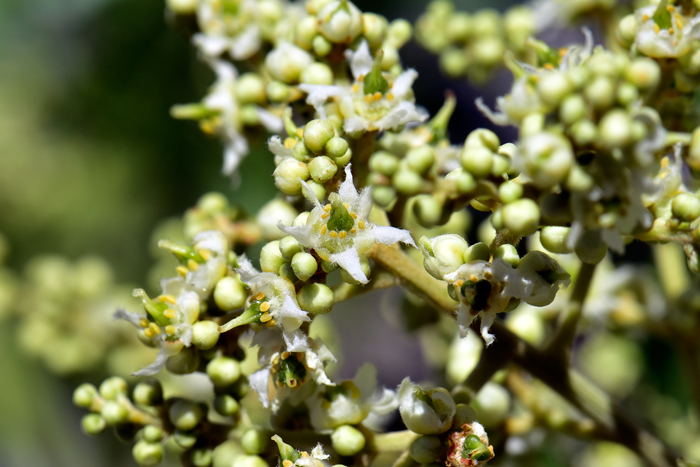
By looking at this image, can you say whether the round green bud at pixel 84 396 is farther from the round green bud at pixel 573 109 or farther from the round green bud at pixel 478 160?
the round green bud at pixel 573 109

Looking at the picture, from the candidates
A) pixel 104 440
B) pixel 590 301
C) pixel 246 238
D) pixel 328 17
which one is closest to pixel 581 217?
pixel 328 17

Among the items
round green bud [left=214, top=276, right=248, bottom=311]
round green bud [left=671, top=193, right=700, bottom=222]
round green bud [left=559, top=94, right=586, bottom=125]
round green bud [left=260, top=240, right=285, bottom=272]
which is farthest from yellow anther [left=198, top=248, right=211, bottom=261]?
round green bud [left=671, top=193, right=700, bottom=222]

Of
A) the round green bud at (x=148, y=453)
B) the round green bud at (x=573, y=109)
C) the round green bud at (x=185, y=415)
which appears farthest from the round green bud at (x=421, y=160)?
the round green bud at (x=148, y=453)

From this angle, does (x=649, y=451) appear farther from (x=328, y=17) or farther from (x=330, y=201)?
(x=328, y=17)

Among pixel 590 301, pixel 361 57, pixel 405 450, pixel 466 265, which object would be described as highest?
pixel 361 57

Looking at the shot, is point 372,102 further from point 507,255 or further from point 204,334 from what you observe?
point 204,334
